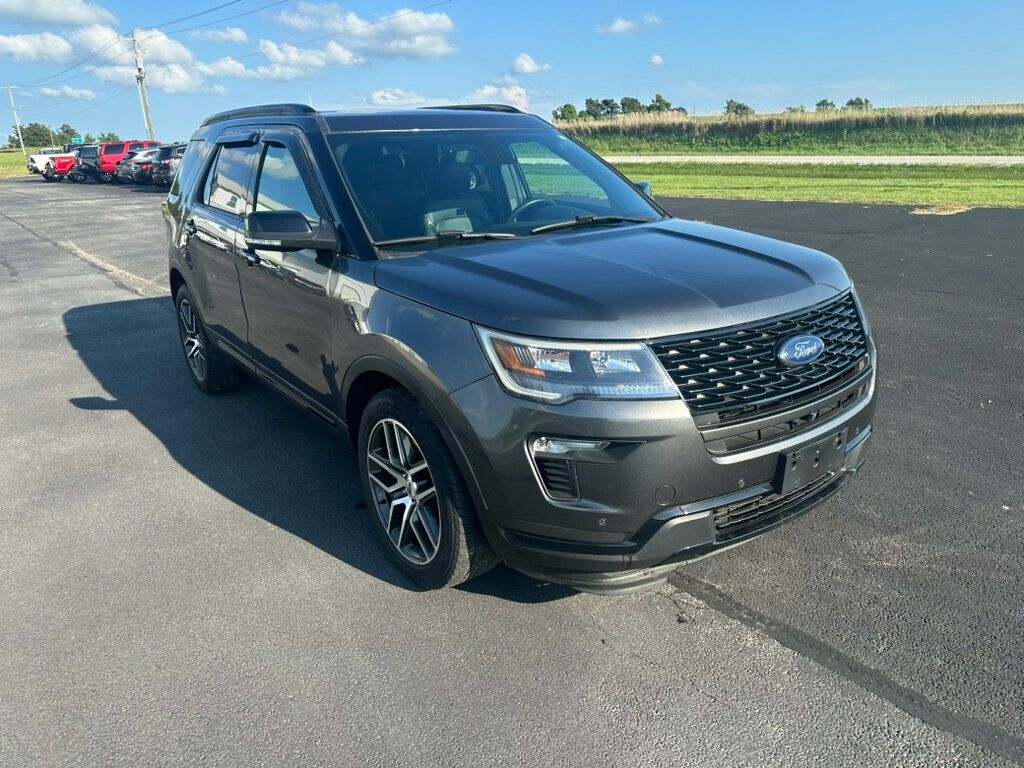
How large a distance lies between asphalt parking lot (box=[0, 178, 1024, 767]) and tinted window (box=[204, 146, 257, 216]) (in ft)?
4.86

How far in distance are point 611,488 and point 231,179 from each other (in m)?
3.47

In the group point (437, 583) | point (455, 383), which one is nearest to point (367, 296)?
point (455, 383)

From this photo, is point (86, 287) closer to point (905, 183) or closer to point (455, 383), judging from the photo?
point (455, 383)

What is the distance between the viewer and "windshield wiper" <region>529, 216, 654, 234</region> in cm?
376

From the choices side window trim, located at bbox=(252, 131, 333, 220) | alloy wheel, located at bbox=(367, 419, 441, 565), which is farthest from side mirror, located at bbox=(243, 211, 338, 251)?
alloy wheel, located at bbox=(367, 419, 441, 565)

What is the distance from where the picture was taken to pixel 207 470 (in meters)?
4.68

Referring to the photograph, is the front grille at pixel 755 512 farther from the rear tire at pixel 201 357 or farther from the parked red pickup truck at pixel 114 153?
the parked red pickup truck at pixel 114 153

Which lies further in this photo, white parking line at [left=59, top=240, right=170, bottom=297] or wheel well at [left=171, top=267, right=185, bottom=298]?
white parking line at [left=59, top=240, right=170, bottom=297]

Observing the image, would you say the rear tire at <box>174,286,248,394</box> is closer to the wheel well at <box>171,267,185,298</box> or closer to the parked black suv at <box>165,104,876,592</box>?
the wheel well at <box>171,267,185,298</box>

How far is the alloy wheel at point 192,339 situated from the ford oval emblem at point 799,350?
4.39 meters

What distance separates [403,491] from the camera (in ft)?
11.0

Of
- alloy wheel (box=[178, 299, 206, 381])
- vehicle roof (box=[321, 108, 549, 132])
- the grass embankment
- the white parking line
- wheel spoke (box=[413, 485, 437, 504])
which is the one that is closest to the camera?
wheel spoke (box=[413, 485, 437, 504])

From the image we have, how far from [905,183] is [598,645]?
66.7 feet

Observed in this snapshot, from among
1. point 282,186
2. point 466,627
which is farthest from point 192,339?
point 466,627
